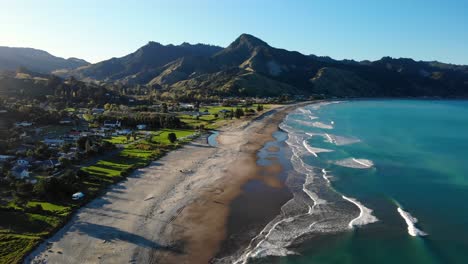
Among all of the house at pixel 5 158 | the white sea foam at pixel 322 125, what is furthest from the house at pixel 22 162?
the white sea foam at pixel 322 125

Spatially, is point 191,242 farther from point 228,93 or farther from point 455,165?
point 228,93

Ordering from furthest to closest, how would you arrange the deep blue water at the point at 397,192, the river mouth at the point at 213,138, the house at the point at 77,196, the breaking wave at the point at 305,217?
the river mouth at the point at 213,138 → the house at the point at 77,196 → the breaking wave at the point at 305,217 → the deep blue water at the point at 397,192

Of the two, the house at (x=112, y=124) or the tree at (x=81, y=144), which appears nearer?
the tree at (x=81, y=144)

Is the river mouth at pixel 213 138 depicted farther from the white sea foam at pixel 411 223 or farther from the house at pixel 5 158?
the white sea foam at pixel 411 223

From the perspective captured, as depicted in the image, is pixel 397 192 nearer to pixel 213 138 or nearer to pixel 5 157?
pixel 213 138

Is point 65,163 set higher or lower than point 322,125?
higher

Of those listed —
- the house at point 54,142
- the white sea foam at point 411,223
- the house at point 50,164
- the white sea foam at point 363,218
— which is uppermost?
the house at point 50,164

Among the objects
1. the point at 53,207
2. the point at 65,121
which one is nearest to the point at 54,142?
the point at 65,121

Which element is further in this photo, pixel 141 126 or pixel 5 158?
pixel 141 126
